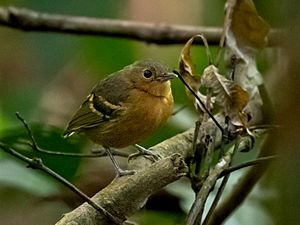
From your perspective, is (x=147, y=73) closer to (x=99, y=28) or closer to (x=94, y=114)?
(x=94, y=114)

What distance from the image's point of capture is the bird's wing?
2.30 m

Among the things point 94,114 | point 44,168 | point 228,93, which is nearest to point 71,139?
point 94,114

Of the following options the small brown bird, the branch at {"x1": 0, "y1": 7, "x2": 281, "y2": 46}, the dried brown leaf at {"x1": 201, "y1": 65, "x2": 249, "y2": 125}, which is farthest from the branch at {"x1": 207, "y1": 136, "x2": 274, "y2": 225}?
the branch at {"x1": 0, "y1": 7, "x2": 281, "y2": 46}

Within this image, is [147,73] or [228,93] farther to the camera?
[147,73]

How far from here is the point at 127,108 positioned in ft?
7.63

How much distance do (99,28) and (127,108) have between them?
2.02 feet

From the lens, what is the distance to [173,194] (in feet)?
7.88

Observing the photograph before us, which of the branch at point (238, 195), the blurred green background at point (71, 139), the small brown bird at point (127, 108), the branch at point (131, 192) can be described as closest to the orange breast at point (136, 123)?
the small brown bird at point (127, 108)

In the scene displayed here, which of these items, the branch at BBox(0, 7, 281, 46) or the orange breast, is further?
the branch at BBox(0, 7, 281, 46)

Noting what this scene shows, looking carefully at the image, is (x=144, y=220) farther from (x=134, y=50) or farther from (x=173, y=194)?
(x=134, y=50)

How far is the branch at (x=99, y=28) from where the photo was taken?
278 centimetres

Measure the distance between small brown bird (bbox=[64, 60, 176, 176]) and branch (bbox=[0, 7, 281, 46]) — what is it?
43cm

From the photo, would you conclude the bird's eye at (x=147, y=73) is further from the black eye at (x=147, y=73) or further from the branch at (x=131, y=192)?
the branch at (x=131, y=192)

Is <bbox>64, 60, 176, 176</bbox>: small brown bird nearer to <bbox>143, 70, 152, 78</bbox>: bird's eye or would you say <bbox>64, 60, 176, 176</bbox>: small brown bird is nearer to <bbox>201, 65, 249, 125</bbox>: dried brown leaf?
<bbox>143, 70, 152, 78</bbox>: bird's eye
